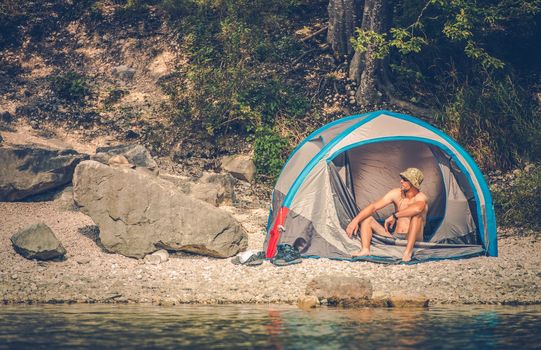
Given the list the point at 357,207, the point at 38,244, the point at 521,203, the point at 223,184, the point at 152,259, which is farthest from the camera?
the point at 223,184

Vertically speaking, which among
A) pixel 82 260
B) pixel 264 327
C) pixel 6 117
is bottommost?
pixel 264 327

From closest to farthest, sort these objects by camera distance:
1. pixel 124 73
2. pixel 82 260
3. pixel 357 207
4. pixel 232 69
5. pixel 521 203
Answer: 1. pixel 82 260
2. pixel 357 207
3. pixel 521 203
4. pixel 232 69
5. pixel 124 73

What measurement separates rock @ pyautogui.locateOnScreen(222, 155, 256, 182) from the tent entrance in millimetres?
3361

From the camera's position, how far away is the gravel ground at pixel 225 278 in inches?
411

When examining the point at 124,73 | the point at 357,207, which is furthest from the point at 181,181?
the point at 124,73

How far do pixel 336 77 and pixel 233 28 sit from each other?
7.89ft

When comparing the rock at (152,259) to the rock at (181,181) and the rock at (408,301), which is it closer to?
the rock at (181,181)

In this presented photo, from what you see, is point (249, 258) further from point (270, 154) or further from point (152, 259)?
point (270, 154)

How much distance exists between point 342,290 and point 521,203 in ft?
15.6

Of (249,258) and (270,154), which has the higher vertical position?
(270,154)

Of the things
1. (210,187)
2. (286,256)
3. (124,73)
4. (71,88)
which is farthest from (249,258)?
(124,73)

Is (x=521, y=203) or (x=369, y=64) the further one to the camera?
(x=369, y=64)

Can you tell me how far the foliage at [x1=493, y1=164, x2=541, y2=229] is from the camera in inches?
533

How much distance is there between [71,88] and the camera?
742 inches
